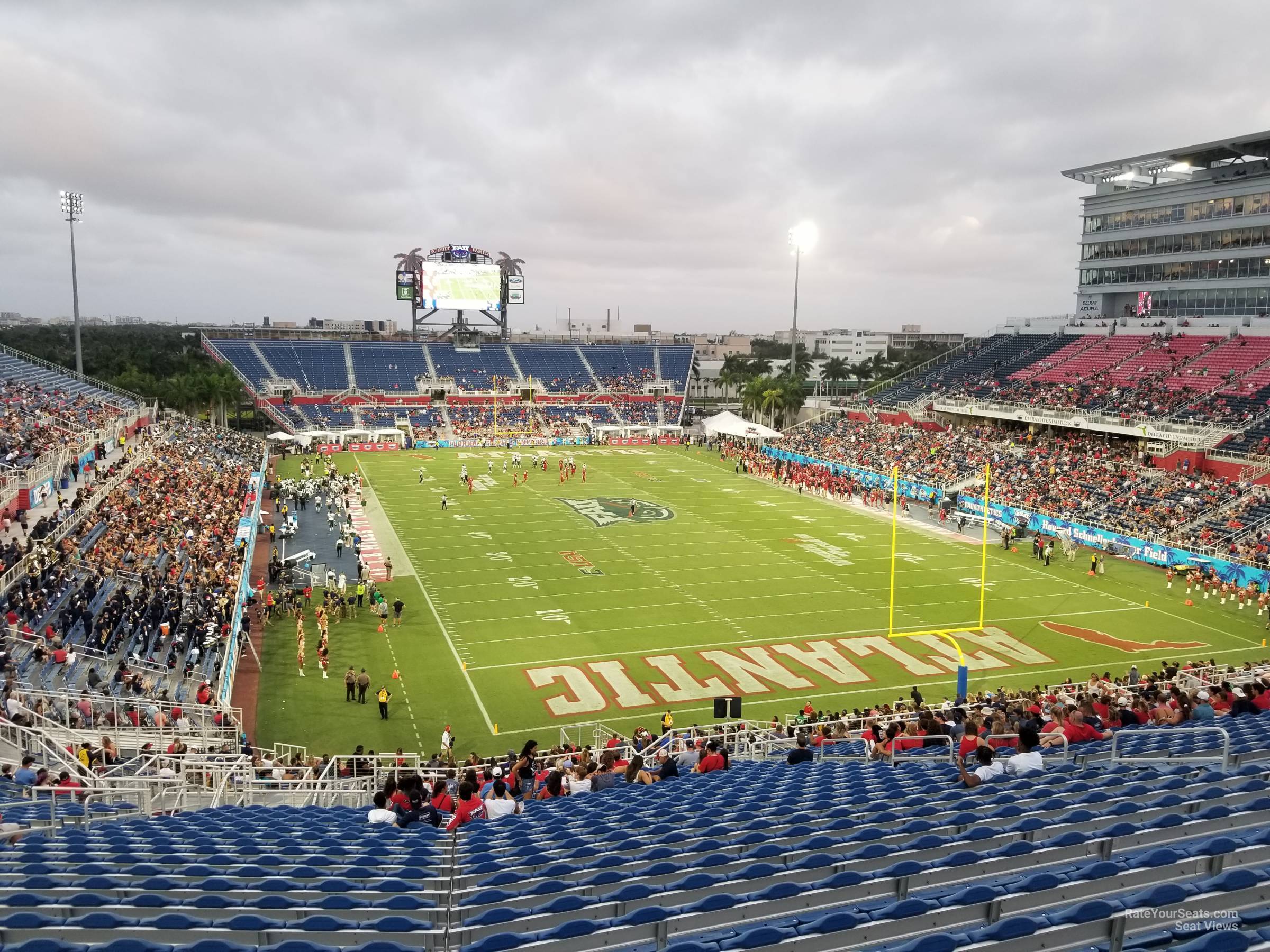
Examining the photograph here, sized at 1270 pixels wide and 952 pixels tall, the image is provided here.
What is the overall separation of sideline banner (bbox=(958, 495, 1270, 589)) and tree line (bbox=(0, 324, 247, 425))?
50989 millimetres

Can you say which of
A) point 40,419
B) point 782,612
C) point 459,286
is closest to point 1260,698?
point 782,612

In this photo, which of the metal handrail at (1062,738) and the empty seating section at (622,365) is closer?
the metal handrail at (1062,738)

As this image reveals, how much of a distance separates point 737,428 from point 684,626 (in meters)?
39.8

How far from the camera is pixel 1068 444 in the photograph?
47156mm

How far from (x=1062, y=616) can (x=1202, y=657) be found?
4.57 meters

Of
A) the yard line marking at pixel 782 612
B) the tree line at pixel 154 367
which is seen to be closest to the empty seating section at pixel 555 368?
the tree line at pixel 154 367

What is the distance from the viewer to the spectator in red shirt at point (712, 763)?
511 inches

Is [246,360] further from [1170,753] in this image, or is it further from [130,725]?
[1170,753]

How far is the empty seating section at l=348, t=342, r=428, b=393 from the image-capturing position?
3184 inches

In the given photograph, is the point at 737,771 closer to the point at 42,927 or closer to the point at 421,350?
the point at 42,927

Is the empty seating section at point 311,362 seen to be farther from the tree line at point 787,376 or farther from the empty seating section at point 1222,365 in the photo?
the empty seating section at point 1222,365

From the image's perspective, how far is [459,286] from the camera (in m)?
85.5

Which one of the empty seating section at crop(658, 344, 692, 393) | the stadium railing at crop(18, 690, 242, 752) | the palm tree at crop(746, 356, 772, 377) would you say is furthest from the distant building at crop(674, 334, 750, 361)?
the stadium railing at crop(18, 690, 242, 752)

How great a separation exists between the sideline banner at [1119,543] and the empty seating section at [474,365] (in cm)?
5035
